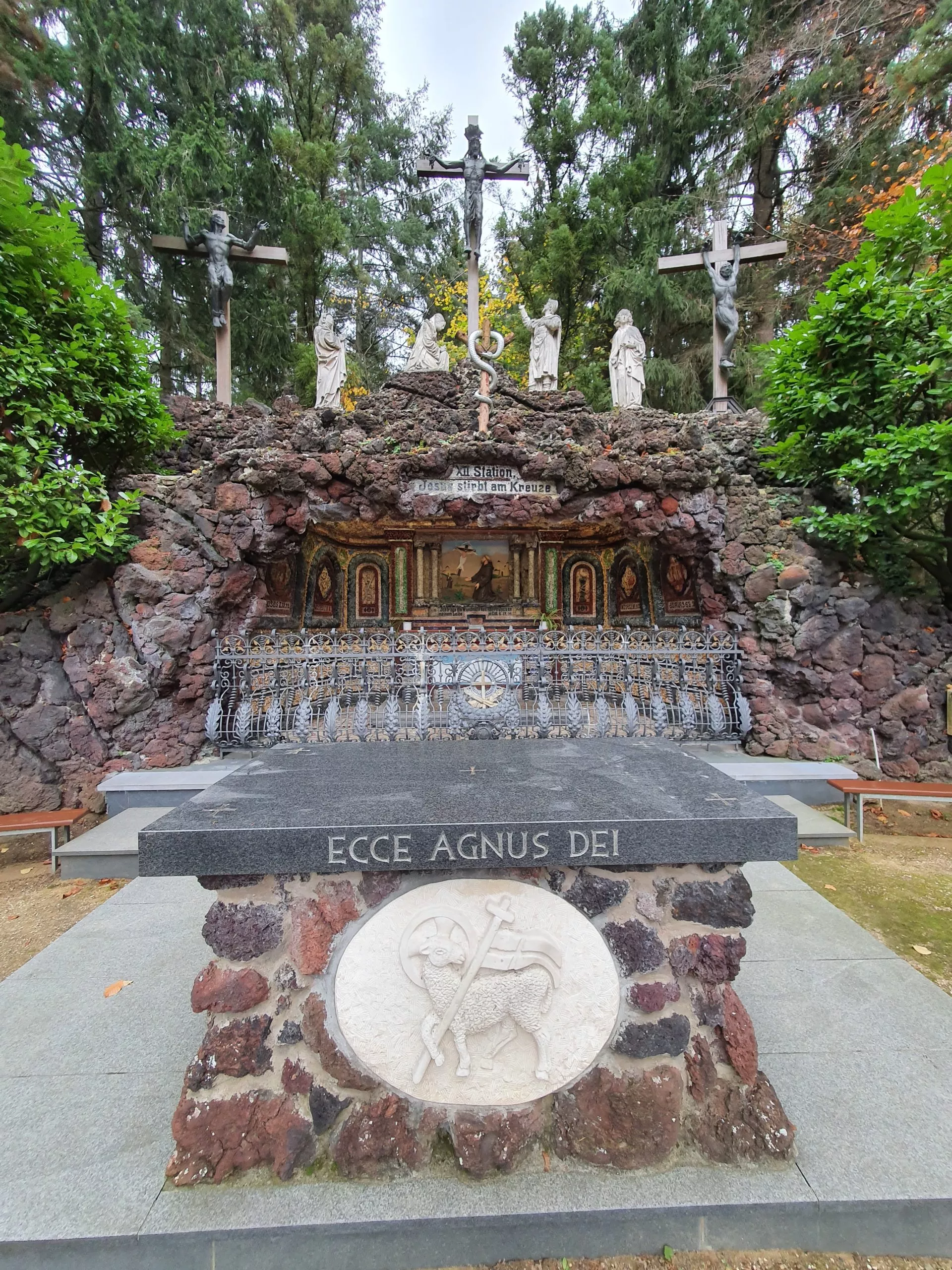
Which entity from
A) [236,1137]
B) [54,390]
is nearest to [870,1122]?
[236,1137]

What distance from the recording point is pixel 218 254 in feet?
33.4

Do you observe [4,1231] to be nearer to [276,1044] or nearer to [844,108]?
[276,1044]

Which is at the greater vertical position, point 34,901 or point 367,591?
point 367,591

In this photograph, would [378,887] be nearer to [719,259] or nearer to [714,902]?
[714,902]

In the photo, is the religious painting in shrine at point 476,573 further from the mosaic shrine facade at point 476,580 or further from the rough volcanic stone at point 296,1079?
the rough volcanic stone at point 296,1079

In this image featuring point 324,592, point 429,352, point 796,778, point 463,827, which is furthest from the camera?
point 324,592

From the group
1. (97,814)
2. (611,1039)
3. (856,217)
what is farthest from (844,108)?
(97,814)

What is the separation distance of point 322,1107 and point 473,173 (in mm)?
12430

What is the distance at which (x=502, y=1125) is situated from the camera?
1.90m

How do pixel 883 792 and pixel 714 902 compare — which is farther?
pixel 883 792

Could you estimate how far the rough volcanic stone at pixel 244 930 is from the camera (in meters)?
1.94

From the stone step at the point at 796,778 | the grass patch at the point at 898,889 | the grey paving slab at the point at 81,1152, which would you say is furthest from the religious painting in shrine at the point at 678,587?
the grey paving slab at the point at 81,1152

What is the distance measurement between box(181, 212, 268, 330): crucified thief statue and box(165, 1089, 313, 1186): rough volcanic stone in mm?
12021

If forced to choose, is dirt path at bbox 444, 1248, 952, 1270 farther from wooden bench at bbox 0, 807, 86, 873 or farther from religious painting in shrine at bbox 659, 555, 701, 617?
religious painting in shrine at bbox 659, 555, 701, 617
